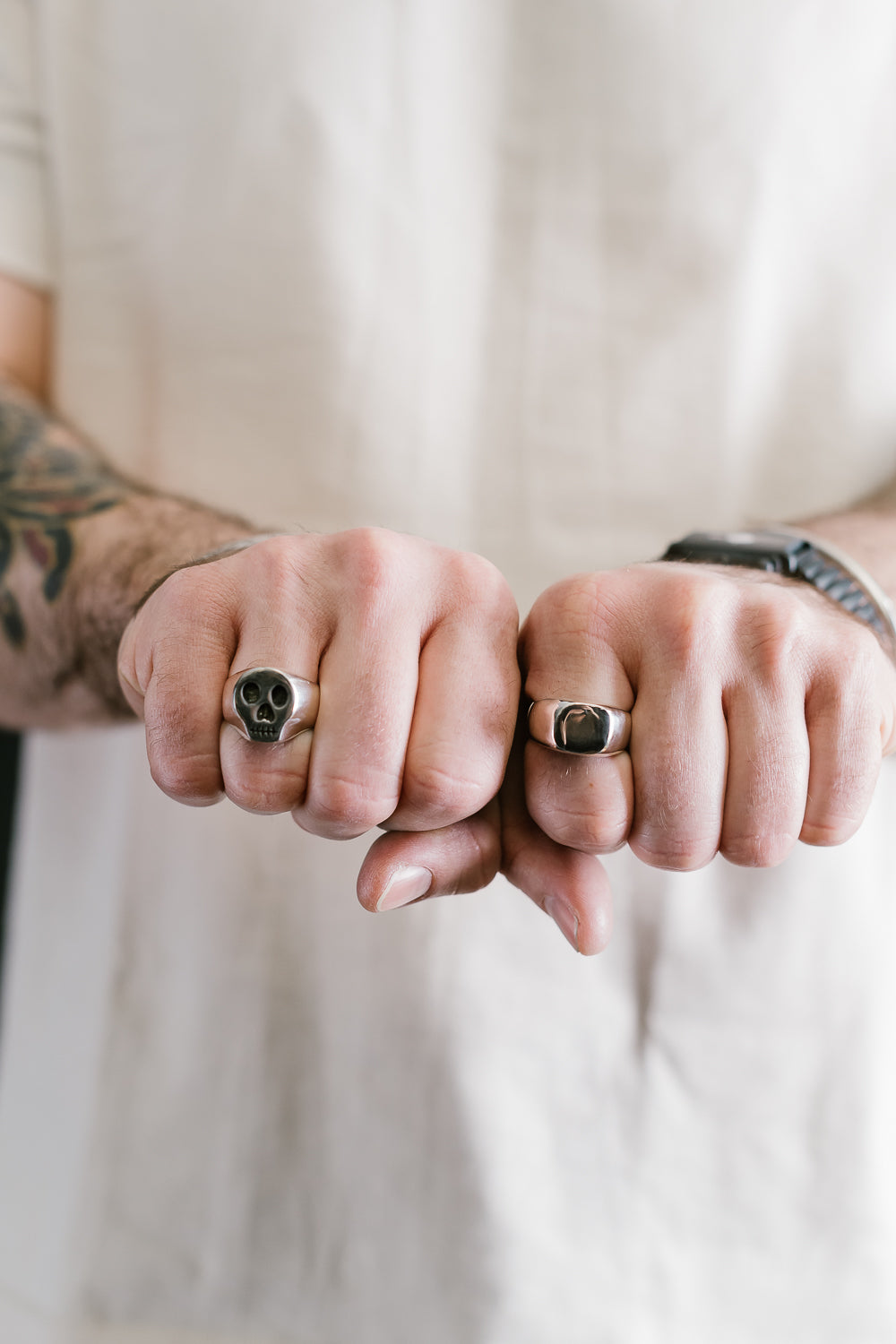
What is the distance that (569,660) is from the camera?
1.13 feet

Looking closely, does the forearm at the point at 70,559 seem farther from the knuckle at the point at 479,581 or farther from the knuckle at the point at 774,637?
the knuckle at the point at 774,637

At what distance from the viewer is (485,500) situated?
2.16 ft

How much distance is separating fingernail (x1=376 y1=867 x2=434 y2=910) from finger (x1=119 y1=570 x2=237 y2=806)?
0.27 feet

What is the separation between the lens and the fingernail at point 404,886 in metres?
0.36

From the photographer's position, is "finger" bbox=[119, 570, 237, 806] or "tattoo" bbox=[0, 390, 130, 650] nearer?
"finger" bbox=[119, 570, 237, 806]

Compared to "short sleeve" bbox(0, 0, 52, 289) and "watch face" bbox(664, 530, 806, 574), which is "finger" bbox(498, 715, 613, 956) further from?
"short sleeve" bbox(0, 0, 52, 289)

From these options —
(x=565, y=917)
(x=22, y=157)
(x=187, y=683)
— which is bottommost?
(x=565, y=917)

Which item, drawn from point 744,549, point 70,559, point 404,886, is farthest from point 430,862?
point 70,559

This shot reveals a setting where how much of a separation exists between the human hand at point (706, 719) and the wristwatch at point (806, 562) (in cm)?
8

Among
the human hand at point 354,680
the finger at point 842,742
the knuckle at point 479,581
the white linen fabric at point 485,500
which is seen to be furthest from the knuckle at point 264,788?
the white linen fabric at point 485,500

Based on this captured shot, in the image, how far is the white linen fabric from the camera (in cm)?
62

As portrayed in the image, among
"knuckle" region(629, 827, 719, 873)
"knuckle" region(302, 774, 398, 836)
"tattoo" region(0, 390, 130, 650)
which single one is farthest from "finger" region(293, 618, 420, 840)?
"tattoo" region(0, 390, 130, 650)

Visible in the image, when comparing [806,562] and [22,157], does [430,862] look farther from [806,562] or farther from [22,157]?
[22,157]

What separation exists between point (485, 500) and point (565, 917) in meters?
0.37
